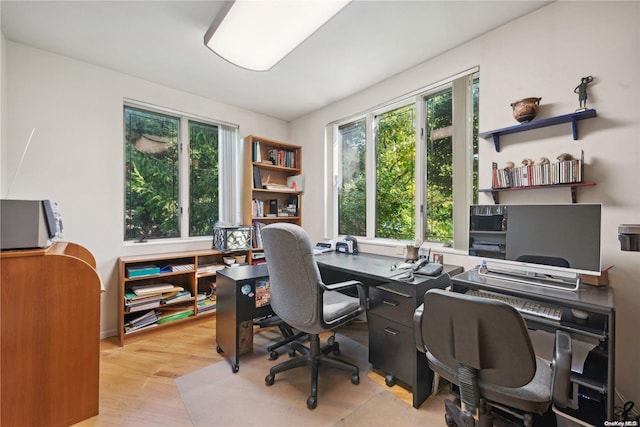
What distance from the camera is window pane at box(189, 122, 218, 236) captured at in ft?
10.3

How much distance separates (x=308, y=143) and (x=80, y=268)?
2.84m

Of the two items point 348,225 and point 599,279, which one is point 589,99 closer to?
point 599,279

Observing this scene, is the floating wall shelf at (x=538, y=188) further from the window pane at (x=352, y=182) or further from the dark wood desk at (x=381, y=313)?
the window pane at (x=352, y=182)

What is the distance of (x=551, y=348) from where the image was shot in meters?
1.51

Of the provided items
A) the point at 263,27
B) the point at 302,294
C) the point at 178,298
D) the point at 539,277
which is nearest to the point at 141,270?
the point at 178,298

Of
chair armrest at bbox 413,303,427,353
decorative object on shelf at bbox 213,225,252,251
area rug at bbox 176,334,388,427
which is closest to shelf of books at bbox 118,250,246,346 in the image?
decorative object on shelf at bbox 213,225,252,251

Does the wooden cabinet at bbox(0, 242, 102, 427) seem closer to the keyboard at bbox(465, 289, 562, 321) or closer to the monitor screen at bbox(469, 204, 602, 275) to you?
the keyboard at bbox(465, 289, 562, 321)

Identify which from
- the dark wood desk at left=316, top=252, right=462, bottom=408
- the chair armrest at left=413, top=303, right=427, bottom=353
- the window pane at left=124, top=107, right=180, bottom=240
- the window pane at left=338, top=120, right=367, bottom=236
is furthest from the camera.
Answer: the window pane at left=338, top=120, right=367, bottom=236

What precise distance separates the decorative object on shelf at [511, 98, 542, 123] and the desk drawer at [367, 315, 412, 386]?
5.34ft

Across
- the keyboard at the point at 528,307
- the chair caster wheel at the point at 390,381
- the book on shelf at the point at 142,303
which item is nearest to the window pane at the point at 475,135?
the keyboard at the point at 528,307

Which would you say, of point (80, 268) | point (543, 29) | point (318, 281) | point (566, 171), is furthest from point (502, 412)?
point (80, 268)

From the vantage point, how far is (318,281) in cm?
163

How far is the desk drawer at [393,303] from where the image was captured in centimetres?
170

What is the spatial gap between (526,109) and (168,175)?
341 centimetres
